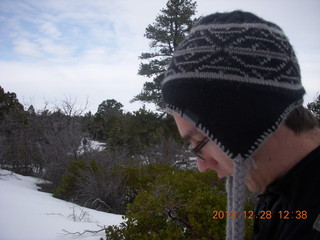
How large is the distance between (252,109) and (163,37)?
14.5m

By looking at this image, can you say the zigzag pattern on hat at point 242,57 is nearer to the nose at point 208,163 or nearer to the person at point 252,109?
the person at point 252,109

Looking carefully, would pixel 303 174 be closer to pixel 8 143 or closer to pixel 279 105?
pixel 279 105

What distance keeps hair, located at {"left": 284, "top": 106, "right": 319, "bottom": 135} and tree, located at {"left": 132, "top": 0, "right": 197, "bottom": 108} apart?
13.7 meters

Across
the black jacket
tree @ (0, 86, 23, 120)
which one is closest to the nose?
the black jacket

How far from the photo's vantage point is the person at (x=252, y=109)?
1.09 m

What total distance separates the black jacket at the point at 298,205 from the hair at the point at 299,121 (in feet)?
0.39

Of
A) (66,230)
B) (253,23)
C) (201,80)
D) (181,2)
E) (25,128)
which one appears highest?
(181,2)

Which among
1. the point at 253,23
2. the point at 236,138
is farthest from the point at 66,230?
the point at 253,23

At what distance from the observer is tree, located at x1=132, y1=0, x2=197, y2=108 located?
15.0 meters

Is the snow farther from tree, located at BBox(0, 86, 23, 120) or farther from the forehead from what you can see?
tree, located at BBox(0, 86, 23, 120)

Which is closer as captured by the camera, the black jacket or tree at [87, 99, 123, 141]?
the black jacket

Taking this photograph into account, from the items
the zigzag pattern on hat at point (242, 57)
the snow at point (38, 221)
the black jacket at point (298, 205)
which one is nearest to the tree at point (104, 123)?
the snow at point (38, 221)

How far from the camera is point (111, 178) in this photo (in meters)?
6.88

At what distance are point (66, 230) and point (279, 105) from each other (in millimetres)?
3511
